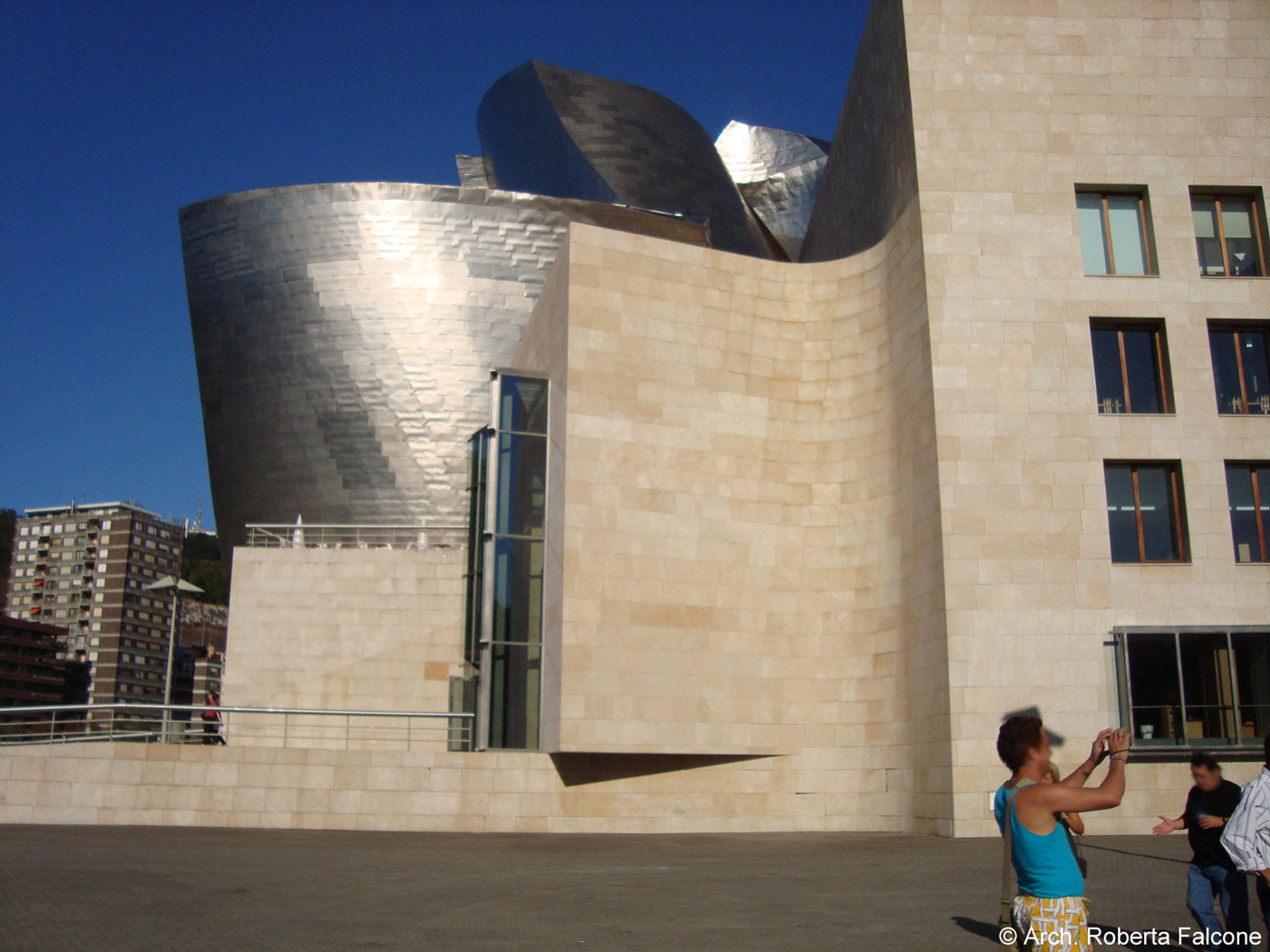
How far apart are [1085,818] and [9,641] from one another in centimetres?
9094

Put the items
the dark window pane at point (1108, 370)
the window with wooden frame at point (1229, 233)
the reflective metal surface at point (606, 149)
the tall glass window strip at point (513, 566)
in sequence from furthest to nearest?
1. the reflective metal surface at point (606, 149)
2. the window with wooden frame at point (1229, 233)
3. the tall glass window strip at point (513, 566)
4. the dark window pane at point (1108, 370)

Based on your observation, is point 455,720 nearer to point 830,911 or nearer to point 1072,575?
point 1072,575

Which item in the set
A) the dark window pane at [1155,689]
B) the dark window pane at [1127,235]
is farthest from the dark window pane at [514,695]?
the dark window pane at [1127,235]

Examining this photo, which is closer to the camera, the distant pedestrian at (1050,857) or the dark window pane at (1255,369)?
the distant pedestrian at (1050,857)

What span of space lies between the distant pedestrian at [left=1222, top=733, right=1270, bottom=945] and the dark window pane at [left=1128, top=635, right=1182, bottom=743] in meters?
11.1

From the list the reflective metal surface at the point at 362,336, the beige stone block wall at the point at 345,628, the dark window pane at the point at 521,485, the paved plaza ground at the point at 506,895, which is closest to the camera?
the paved plaza ground at the point at 506,895

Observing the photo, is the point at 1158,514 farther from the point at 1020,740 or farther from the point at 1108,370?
the point at 1020,740

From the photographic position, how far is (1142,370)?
711 inches

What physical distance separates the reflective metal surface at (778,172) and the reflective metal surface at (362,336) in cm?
1425

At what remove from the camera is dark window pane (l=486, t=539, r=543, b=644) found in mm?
18531

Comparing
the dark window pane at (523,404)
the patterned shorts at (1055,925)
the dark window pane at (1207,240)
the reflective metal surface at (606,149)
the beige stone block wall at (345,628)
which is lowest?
the patterned shorts at (1055,925)

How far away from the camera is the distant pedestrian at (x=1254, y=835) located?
5.75 metres

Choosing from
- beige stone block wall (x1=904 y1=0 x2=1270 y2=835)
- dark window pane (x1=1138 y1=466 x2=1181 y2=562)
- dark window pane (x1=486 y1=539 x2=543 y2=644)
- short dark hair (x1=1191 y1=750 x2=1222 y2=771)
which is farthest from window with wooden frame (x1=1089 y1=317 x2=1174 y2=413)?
short dark hair (x1=1191 y1=750 x2=1222 y2=771)

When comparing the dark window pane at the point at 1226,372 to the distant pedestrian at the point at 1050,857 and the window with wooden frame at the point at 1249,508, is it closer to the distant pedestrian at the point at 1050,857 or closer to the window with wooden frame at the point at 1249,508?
the window with wooden frame at the point at 1249,508
